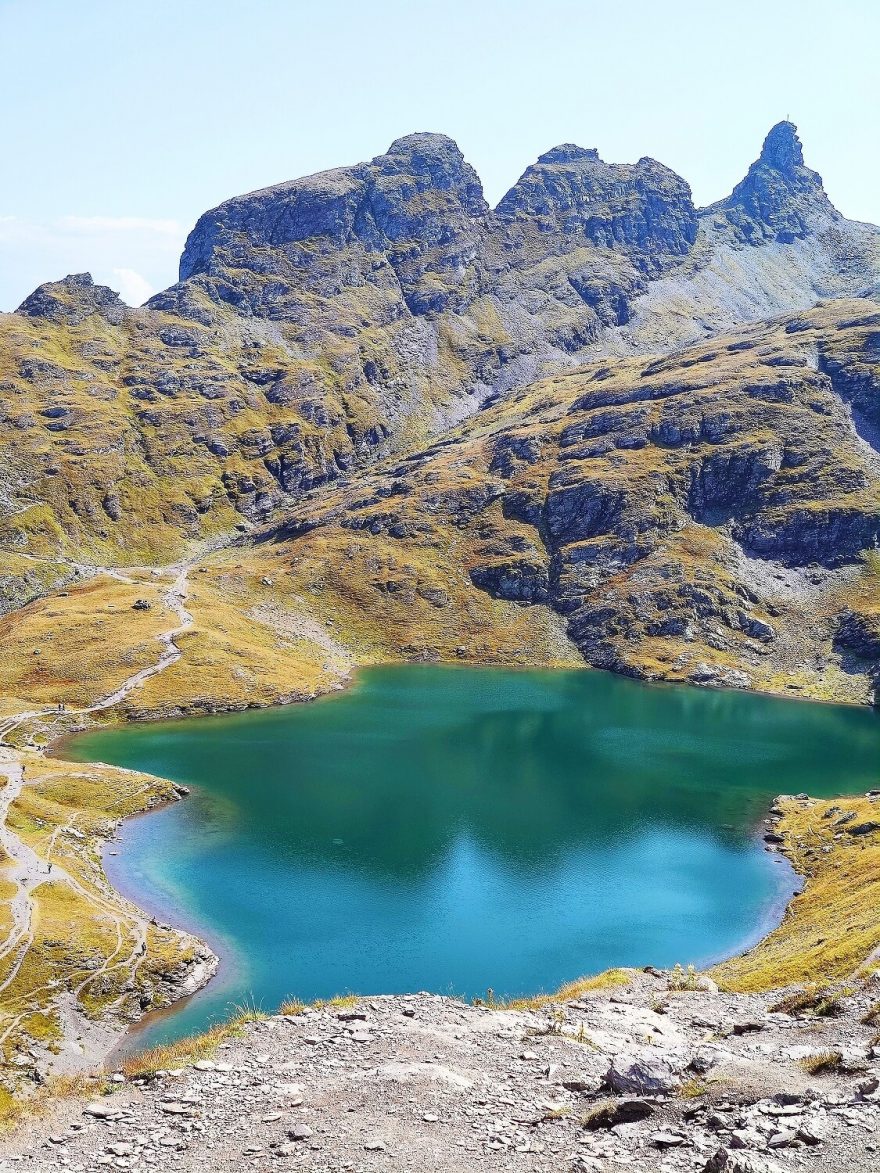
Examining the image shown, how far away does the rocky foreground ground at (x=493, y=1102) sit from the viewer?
26.4 m

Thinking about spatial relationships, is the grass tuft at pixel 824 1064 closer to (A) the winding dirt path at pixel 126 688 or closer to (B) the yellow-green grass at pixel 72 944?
(B) the yellow-green grass at pixel 72 944

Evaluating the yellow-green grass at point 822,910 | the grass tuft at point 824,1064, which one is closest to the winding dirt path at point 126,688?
the yellow-green grass at point 822,910

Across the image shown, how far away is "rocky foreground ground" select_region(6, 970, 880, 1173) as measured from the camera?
86.7 ft

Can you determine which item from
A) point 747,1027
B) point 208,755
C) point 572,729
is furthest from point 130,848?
point 572,729

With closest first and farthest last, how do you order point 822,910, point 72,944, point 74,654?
point 72,944 → point 822,910 → point 74,654

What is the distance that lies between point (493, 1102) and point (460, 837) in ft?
235

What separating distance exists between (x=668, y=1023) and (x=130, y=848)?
229 feet

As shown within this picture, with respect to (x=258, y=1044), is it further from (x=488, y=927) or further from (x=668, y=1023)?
(x=488, y=927)

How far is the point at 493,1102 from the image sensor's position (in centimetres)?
3288

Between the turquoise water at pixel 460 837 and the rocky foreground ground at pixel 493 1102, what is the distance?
2725 cm

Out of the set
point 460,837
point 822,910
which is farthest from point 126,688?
point 822,910

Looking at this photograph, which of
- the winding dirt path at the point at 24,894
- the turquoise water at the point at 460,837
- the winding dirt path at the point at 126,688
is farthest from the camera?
the winding dirt path at the point at 126,688

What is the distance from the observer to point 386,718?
164 metres

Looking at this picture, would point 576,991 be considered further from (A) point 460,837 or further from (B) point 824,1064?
(A) point 460,837
